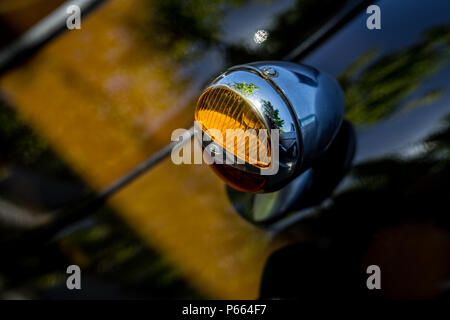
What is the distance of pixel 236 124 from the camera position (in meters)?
0.76

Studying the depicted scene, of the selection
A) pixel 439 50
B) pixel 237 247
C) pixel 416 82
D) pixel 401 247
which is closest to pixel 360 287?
pixel 401 247

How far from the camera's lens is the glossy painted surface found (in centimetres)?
92

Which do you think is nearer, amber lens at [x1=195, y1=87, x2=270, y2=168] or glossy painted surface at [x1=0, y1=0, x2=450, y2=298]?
amber lens at [x1=195, y1=87, x2=270, y2=168]

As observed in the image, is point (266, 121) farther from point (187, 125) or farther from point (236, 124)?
point (187, 125)

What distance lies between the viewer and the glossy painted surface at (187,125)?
0.92 meters

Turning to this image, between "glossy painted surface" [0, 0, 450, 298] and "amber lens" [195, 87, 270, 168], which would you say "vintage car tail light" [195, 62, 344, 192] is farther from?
"glossy painted surface" [0, 0, 450, 298]

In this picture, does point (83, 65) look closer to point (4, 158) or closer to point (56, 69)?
point (56, 69)

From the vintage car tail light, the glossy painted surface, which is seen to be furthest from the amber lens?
the glossy painted surface

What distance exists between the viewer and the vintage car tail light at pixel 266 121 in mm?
747

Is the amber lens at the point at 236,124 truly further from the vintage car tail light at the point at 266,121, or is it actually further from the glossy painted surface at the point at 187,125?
the glossy painted surface at the point at 187,125

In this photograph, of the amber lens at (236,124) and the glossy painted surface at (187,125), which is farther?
the glossy painted surface at (187,125)

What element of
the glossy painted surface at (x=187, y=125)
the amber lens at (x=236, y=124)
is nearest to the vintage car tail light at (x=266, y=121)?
the amber lens at (x=236, y=124)

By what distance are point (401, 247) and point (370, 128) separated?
325mm

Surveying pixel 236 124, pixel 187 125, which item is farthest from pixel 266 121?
pixel 187 125
